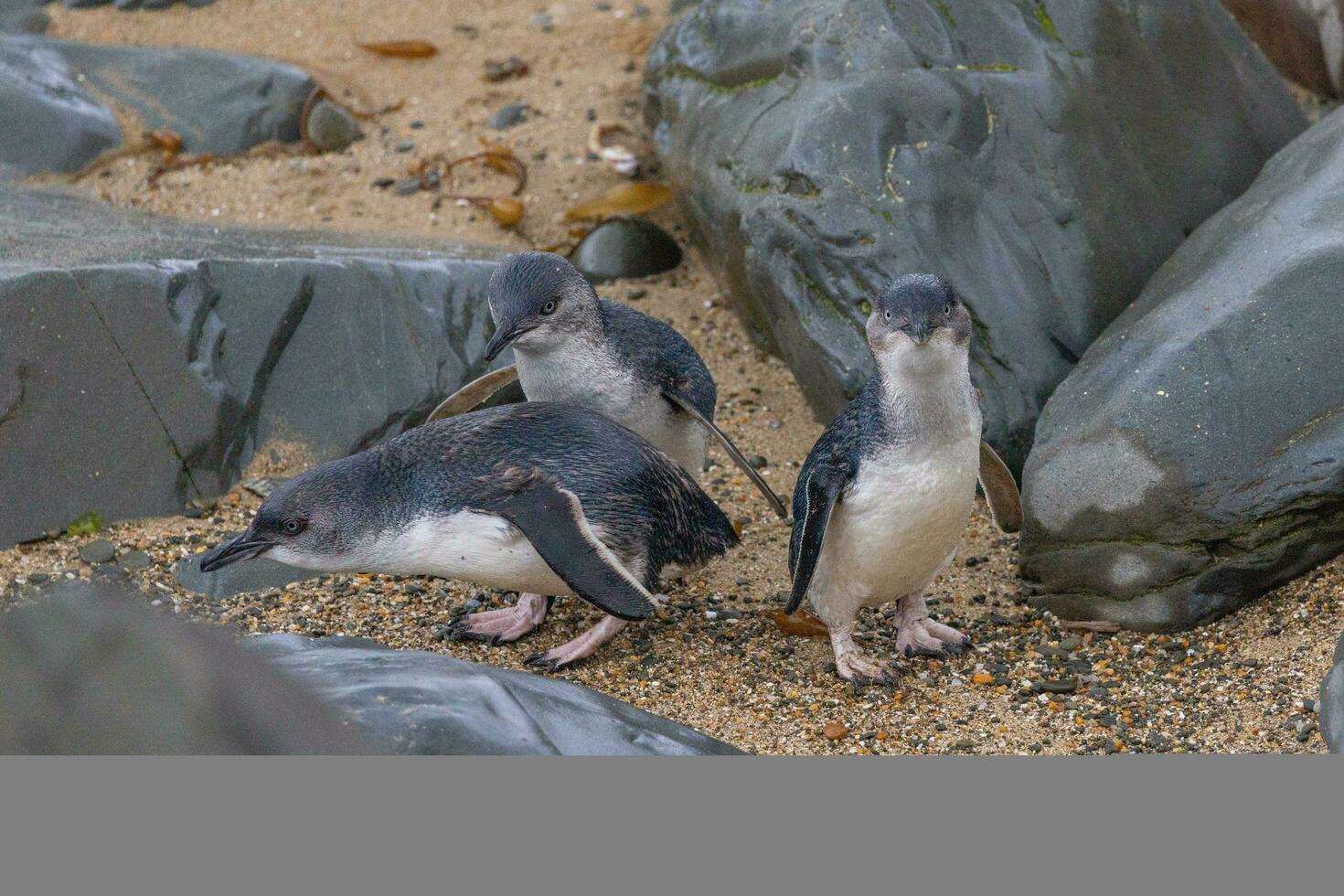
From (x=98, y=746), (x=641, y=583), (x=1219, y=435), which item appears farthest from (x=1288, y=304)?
(x=98, y=746)

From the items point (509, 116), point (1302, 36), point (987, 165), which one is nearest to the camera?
point (987, 165)

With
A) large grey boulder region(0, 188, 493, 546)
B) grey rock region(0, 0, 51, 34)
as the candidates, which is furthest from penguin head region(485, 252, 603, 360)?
grey rock region(0, 0, 51, 34)

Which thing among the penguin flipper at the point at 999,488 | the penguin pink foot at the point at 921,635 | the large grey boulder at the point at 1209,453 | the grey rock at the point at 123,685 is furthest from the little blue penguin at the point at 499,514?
the grey rock at the point at 123,685

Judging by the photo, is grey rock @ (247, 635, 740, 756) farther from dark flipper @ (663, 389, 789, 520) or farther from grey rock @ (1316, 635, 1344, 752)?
dark flipper @ (663, 389, 789, 520)

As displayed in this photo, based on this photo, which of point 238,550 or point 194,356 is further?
point 194,356

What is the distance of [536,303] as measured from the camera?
490 centimetres

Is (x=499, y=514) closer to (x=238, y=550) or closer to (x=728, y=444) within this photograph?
(x=238, y=550)

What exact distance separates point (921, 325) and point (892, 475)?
0.49m

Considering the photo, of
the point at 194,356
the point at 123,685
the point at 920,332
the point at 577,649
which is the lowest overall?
the point at 577,649

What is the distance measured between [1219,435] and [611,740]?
7.80ft

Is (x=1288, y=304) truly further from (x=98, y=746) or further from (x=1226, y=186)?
(x=98, y=746)

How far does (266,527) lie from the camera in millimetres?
4254

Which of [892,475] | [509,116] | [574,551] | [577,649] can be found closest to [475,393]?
[577,649]

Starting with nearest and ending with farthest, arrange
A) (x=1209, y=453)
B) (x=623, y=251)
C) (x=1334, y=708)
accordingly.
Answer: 1. (x=1334, y=708)
2. (x=1209, y=453)
3. (x=623, y=251)
